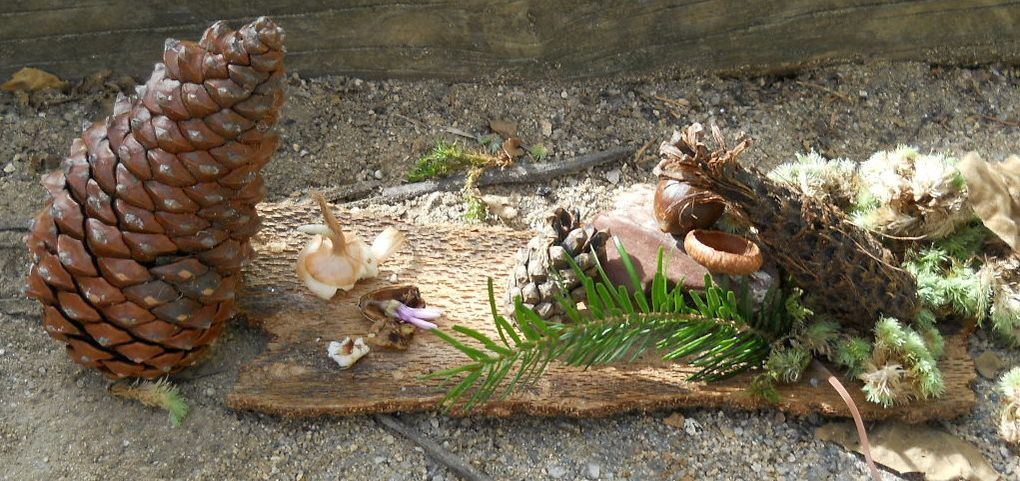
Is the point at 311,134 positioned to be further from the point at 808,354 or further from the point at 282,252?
the point at 808,354

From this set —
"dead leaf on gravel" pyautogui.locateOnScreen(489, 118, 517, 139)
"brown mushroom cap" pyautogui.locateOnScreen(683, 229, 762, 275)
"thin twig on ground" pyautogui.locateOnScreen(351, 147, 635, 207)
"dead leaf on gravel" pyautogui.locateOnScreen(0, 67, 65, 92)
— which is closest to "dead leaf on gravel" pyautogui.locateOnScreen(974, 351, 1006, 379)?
"brown mushroom cap" pyautogui.locateOnScreen(683, 229, 762, 275)

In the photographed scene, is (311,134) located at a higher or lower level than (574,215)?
lower

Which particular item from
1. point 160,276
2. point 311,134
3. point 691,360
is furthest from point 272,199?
point 691,360

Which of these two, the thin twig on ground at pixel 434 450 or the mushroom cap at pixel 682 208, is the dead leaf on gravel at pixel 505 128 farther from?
the thin twig on ground at pixel 434 450

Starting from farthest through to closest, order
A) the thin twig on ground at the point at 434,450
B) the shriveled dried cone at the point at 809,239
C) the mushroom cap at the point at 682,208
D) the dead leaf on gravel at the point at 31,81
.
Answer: the dead leaf on gravel at the point at 31,81 → the mushroom cap at the point at 682,208 → the thin twig on ground at the point at 434,450 → the shriveled dried cone at the point at 809,239

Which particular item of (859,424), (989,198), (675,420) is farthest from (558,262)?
(989,198)

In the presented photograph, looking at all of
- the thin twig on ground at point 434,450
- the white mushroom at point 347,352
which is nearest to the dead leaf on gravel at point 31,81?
the white mushroom at point 347,352
